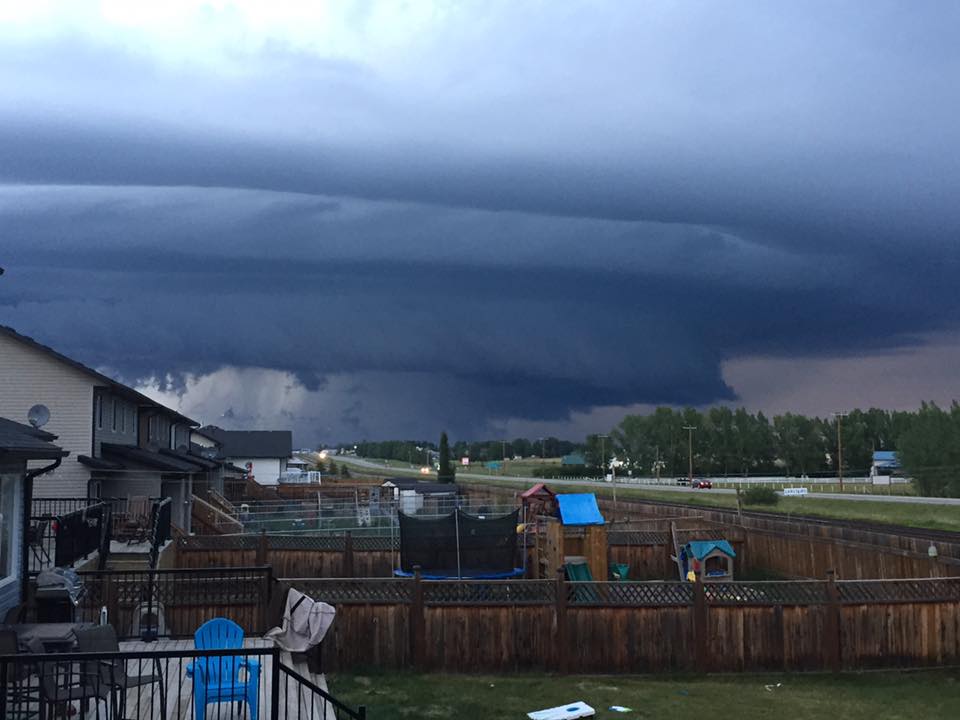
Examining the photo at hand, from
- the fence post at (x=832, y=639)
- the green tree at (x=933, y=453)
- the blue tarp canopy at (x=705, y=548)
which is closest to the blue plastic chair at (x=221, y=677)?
the fence post at (x=832, y=639)

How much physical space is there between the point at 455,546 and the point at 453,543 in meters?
0.11

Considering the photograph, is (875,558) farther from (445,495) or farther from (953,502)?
(953,502)

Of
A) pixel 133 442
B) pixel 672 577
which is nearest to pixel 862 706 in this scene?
pixel 672 577

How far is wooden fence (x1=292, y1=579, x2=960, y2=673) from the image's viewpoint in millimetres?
17938

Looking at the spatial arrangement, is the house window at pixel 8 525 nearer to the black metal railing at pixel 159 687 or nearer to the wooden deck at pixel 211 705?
the wooden deck at pixel 211 705

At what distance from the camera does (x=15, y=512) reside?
1416cm

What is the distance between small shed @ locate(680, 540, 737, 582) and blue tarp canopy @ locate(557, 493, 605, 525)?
436 cm

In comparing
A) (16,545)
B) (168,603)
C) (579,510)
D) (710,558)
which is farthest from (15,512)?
(710,558)

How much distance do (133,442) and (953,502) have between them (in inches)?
2454

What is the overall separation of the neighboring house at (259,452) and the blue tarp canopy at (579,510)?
78638 millimetres

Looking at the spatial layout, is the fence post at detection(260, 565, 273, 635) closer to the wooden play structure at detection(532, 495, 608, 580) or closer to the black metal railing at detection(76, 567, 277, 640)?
the black metal railing at detection(76, 567, 277, 640)

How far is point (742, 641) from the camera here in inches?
709

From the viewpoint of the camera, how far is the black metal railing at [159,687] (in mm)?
8914

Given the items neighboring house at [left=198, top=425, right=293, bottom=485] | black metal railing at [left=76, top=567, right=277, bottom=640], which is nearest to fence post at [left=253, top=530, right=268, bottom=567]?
black metal railing at [left=76, top=567, right=277, bottom=640]
